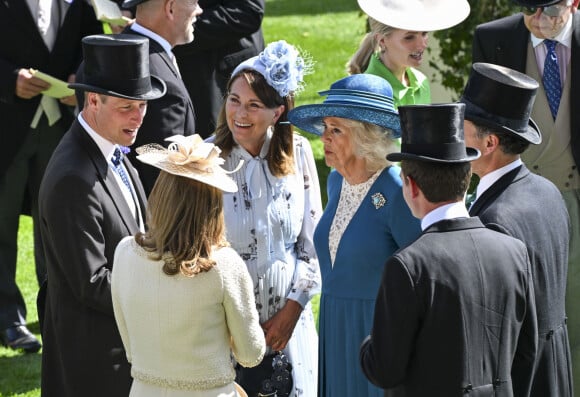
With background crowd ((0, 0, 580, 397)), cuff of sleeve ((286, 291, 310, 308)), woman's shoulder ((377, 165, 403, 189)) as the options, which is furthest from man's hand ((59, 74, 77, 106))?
woman's shoulder ((377, 165, 403, 189))

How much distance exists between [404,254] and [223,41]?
3861 millimetres

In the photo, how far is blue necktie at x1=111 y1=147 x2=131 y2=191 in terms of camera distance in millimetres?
4805

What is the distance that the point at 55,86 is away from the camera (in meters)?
7.11

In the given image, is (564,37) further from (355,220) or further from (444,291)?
(444,291)

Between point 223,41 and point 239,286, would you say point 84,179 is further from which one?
point 223,41

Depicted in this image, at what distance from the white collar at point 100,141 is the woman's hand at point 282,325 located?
111cm

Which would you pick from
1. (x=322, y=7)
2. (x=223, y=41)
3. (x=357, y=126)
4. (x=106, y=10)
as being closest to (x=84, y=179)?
(x=357, y=126)

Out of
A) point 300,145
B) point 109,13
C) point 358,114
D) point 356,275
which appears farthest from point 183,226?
point 109,13

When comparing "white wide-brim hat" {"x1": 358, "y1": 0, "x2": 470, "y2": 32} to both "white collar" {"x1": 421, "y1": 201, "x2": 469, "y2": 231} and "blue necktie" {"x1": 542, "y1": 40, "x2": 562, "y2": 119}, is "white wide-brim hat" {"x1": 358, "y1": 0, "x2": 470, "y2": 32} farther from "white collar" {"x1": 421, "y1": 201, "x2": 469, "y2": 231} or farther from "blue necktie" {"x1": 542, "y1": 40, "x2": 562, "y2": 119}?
"white collar" {"x1": 421, "y1": 201, "x2": 469, "y2": 231}

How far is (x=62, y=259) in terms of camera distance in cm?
452

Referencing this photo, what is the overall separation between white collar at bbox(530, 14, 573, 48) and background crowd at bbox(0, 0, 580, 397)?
1cm

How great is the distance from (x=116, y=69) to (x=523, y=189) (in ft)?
6.05

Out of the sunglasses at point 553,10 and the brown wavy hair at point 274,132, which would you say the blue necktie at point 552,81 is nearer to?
the sunglasses at point 553,10

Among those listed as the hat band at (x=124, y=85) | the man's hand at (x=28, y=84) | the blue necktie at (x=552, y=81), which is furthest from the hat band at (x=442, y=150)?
the man's hand at (x=28, y=84)
